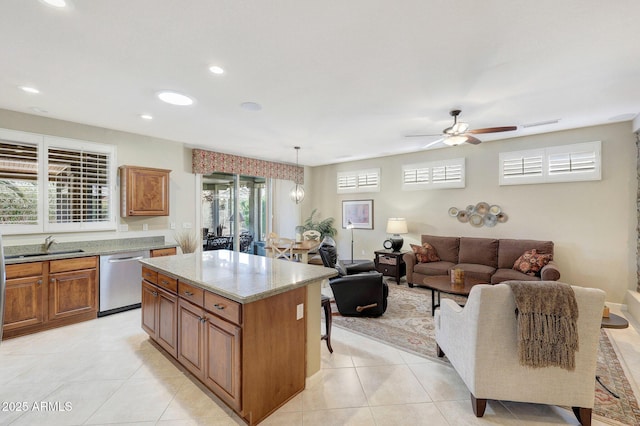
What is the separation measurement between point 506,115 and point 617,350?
2.81 meters

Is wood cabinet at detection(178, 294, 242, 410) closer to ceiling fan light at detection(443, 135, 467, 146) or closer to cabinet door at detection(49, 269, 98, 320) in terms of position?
cabinet door at detection(49, 269, 98, 320)

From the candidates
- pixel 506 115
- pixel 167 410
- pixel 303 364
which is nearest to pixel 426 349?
pixel 303 364

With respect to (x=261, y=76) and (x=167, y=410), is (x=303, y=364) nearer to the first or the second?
(x=167, y=410)

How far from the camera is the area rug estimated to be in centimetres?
203

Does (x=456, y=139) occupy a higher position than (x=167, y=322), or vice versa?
(x=456, y=139)

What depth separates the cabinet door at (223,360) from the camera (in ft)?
5.90

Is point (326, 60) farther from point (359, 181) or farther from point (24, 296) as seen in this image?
point (359, 181)

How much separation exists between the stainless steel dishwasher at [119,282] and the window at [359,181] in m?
4.64

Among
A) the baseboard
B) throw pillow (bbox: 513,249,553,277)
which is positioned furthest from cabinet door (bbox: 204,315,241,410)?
the baseboard

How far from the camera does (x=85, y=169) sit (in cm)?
396

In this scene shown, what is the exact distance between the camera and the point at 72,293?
11.3 ft

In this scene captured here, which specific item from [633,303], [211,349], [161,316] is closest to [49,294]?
[161,316]

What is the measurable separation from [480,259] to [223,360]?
452 centimetres

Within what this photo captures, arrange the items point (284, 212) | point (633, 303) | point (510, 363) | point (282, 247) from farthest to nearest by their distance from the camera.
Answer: point (284, 212)
point (282, 247)
point (633, 303)
point (510, 363)
